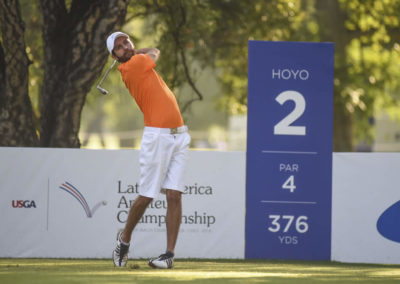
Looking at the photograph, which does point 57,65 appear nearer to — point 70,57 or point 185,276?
point 70,57

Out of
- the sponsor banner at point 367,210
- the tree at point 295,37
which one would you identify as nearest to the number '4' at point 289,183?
the sponsor banner at point 367,210

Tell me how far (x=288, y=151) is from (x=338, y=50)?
13170 mm

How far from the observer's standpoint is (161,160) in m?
6.62

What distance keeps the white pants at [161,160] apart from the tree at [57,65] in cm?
387

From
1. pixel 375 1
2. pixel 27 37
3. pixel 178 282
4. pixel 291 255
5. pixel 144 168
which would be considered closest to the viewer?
pixel 178 282

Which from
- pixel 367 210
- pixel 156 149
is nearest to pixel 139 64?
pixel 156 149

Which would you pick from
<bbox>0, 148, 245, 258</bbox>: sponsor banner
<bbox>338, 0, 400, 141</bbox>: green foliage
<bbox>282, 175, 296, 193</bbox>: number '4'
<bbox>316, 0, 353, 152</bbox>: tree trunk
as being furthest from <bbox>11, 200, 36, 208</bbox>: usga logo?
<bbox>316, 0, 353, 152</bbox>: tree trunk

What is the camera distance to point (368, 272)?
674 centimetres

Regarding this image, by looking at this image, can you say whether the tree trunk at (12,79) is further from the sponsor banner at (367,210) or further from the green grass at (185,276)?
the sponsor banner at (367,210)

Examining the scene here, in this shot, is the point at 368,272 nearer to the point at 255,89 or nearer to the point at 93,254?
the point at 255,89

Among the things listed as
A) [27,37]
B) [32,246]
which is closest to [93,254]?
[32,246]

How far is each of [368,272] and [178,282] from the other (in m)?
2.20

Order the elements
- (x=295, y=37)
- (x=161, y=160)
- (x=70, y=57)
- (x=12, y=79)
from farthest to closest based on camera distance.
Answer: (x=295, y=37), (x=70, y=57), (x=12, y=79), (x=161, y=160)

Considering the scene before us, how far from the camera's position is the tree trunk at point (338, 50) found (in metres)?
19.4
